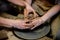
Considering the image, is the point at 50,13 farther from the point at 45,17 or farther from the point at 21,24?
the point at 21,24

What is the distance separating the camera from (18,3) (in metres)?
1.84

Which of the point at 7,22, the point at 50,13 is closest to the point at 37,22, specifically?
the point at 50,13

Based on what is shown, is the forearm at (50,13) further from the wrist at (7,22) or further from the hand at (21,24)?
the wrist at (7,22)

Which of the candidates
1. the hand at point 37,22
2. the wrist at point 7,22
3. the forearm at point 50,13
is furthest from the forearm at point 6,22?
the forearm at point 50,13

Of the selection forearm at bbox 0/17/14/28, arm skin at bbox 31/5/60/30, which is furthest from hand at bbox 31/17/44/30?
forearm at bbox 0/17/14/28

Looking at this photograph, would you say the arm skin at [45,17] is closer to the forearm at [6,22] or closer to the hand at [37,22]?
the hand at [37,22]

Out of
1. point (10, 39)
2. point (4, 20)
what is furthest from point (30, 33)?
point (4, 20)

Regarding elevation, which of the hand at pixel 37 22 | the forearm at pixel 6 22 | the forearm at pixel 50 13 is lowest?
the forearm at pixel 6 22

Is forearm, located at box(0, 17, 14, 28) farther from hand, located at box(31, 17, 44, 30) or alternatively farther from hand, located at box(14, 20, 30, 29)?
hand, located at box(31, 17, 44, 30)

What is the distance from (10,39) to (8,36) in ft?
0.17

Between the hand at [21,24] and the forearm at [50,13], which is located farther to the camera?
the forearm at [50,13]

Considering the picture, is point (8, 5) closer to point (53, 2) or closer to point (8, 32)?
point (8, 32)

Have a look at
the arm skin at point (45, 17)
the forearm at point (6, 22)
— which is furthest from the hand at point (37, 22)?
the forearm at point (6, 22)

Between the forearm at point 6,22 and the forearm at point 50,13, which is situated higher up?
the forearm at point 50,13
